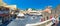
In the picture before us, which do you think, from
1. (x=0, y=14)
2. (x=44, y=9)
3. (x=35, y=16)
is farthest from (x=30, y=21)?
(x=0, y=14)

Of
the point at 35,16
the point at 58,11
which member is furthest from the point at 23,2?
the point at 58,11

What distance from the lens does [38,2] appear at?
217cm

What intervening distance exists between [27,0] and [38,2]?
0.45 ft

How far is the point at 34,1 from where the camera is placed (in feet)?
7.09

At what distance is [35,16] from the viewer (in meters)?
2.19

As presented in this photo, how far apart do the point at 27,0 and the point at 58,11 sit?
408 millimetres

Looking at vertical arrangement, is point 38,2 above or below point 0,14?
above

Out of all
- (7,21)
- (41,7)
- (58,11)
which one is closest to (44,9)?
(41,7)

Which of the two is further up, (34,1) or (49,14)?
(34,1)

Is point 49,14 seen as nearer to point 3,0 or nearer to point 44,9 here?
point 44,9

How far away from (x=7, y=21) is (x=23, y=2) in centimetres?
30

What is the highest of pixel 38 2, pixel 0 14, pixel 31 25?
pixel 38 2

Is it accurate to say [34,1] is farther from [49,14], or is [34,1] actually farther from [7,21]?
[7,21]

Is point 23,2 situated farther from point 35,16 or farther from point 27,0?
point 35,16
